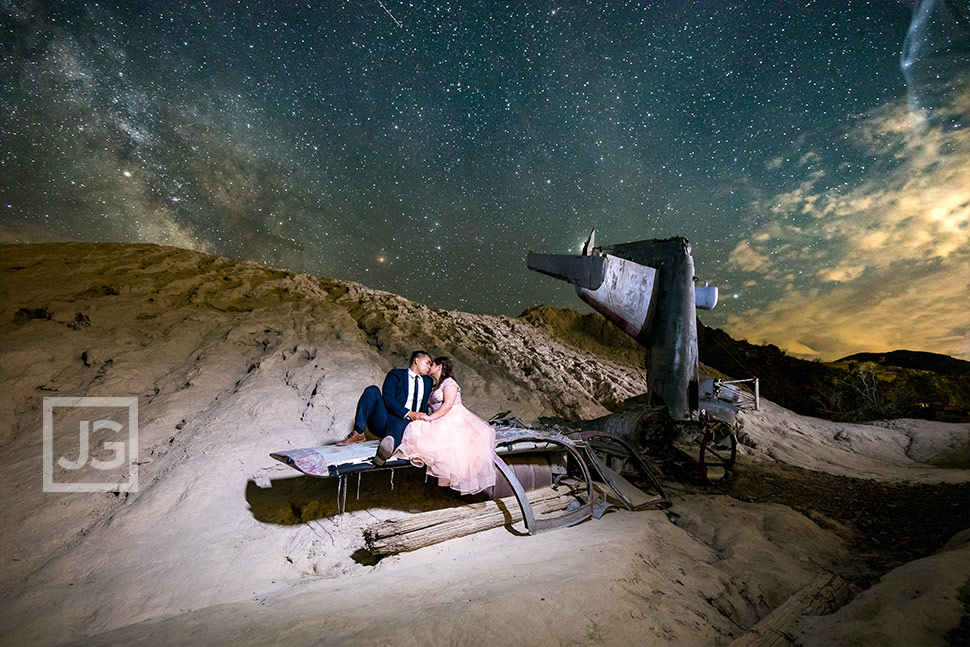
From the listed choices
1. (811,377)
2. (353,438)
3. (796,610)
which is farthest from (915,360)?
(353,438)

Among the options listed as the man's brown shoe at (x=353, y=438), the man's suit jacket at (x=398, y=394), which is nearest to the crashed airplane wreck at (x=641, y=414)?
the man's suit jacket at (x=398, y=394)

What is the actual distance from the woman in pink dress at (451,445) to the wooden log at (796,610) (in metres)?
2.77

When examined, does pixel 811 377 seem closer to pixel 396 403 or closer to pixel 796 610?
pixel 796 610

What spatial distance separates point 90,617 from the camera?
3.27 m

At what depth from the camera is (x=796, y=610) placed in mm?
2949

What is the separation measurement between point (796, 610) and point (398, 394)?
14.5ft

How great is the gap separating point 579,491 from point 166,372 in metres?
8.04

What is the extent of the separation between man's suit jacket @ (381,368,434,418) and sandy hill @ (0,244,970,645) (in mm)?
1554

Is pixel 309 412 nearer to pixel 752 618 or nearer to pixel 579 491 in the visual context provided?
pixel 579 491

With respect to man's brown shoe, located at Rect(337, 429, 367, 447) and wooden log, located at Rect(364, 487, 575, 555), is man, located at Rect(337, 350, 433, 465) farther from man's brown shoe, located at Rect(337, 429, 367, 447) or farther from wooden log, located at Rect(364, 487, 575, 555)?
wooden log, located at Rect(364, 487, 575, 555)

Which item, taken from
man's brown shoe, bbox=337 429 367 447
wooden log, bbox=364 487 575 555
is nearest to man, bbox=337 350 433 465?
man's brown shoe, bbox=337 429 367 447

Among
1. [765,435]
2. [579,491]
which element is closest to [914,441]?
[765,435]

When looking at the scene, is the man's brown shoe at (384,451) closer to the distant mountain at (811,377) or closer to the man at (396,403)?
the man at (396,403)

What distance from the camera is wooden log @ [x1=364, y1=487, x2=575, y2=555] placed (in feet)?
12.4
